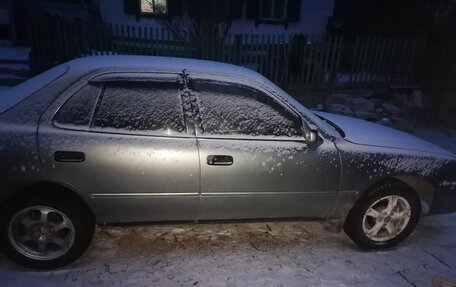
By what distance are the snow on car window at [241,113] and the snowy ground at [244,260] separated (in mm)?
1071

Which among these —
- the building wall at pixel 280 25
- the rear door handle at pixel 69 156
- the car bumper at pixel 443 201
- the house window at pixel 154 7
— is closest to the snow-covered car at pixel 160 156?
the rear door handle at pixel 69 156

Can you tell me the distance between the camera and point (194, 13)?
11.1m

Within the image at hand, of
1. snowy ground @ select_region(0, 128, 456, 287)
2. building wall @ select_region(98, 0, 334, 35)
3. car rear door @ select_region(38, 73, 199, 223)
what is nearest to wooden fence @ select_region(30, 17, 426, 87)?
building wall @ select_region(98, 0, 334, 35)

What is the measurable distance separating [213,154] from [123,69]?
3.19 ft

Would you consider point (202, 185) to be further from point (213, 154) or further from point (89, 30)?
point (89, 30)

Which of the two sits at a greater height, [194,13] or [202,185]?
[194,13]

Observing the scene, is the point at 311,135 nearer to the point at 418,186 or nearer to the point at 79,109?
the point at 418,186

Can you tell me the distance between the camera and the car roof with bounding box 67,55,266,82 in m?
2.91

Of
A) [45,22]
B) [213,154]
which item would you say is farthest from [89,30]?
[213,154]

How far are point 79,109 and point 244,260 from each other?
1.84 meters

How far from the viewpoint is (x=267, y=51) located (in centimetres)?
855

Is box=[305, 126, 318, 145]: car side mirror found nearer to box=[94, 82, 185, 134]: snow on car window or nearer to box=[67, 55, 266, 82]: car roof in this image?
box=[67, 55, 266, 82]: car roof

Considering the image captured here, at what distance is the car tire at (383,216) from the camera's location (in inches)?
130

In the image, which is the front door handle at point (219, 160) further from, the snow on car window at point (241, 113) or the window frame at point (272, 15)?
the window frame at point (272, 15)
